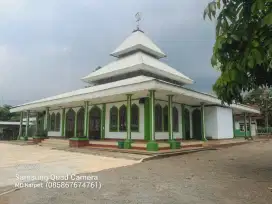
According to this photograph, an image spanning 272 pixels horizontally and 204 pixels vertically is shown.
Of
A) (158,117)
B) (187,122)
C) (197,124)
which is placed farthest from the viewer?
(197,124)

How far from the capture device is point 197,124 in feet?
56.5

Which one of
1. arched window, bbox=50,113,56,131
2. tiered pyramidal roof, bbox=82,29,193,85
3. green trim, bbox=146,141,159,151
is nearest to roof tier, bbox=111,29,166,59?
tiered pyramidal roof, bbox=82,29,193,85

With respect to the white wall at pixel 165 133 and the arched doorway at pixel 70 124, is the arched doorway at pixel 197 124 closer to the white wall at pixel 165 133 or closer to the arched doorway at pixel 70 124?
the white wall at pixel 165 133

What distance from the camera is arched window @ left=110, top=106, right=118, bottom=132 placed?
15.1 m

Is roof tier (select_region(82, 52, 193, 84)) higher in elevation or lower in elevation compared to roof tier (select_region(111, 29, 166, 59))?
lower

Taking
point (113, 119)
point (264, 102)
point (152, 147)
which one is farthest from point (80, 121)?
point (264, 102)

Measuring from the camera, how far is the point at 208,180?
5.77 metres

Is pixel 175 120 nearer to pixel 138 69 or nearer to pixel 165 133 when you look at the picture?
pixel 165 133

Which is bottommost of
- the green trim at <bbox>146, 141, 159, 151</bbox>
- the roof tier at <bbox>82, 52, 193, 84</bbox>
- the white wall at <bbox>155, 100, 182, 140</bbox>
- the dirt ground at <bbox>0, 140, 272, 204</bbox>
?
the dirt ground at <bbox>0, 140, 272, 204</bbox>

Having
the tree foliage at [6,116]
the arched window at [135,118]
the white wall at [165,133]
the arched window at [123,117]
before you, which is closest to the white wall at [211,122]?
the white wall at [165,133]

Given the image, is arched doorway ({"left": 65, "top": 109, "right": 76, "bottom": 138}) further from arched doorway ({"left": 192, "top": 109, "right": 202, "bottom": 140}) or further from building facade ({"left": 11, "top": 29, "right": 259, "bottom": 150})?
arched doorway ({"left": 192, "top": 109, "right": 202, "bottom": 140})

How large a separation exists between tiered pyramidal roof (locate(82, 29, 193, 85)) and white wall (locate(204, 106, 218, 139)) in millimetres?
2835

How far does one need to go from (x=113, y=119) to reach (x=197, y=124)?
5.90 meters

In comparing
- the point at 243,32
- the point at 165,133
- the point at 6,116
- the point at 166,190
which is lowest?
the point at 166,190
